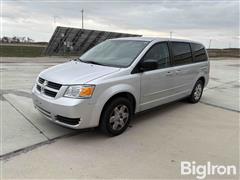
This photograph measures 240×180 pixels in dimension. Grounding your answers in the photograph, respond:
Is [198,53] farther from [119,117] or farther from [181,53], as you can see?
[119,117]

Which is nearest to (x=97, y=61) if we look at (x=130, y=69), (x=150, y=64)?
(x=130, y=69)

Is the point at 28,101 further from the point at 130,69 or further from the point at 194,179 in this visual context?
the point at 194,179

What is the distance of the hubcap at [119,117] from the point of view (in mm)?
3781

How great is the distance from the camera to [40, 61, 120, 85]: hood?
3.49 meters

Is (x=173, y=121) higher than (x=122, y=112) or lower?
lower

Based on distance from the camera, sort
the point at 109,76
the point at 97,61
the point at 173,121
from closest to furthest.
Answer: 1. the point at 109,76
2. the point at 97,61
3. the point at 173,121

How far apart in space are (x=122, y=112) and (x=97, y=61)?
3.69ft

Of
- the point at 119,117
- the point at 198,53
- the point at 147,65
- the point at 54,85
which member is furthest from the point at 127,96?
the point at 198,53

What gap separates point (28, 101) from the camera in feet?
18.1

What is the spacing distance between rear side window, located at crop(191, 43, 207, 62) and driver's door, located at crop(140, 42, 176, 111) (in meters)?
1.33

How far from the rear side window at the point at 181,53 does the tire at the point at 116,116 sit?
1731 millimetres

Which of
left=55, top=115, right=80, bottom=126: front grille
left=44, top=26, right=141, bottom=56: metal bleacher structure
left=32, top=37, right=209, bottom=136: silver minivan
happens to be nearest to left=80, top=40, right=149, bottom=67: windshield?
left=32, top=37, right=209, bottom=136: silver minivan

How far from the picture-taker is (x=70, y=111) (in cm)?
331

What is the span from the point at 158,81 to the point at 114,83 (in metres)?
1.19
